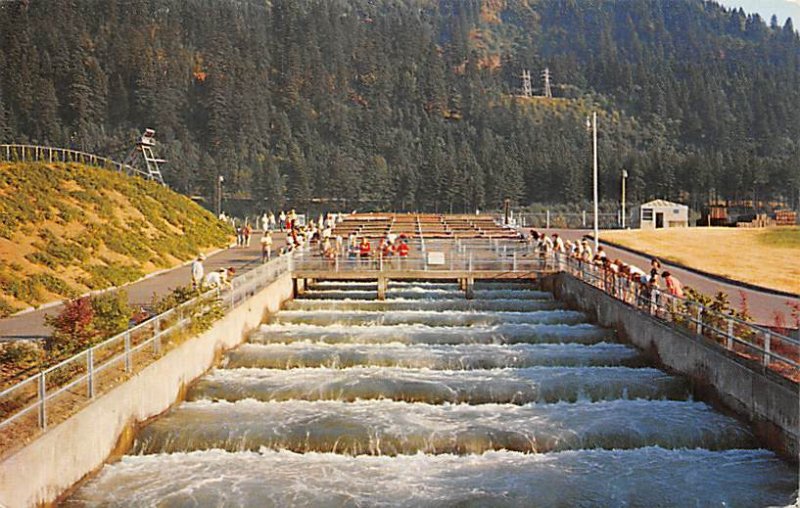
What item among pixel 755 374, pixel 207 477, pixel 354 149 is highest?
pixel 354 149

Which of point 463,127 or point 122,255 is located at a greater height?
point 463,127

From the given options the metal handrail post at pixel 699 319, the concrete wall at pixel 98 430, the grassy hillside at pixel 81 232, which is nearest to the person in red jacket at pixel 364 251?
the grassy hillside at pixel 81 232

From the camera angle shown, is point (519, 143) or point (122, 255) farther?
point (519, 143)

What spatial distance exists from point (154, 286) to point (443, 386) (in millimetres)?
15738

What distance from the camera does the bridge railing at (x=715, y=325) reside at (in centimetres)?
1488

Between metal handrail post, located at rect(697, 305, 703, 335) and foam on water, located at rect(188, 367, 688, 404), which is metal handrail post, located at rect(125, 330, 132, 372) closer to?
foam on water, located at rect(188, 367, 688, 404)

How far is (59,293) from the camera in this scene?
27250 mm

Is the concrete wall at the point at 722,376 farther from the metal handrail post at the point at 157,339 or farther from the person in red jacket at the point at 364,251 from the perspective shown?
the person in red jacket at the point at 364,251

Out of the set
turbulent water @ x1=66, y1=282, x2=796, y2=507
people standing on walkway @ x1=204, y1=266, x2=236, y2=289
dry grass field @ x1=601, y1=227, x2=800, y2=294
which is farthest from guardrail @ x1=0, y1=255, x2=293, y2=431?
dry grass field @ x1=601, y1=227, x2=800, y2=294

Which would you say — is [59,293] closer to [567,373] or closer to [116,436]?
[116,436]

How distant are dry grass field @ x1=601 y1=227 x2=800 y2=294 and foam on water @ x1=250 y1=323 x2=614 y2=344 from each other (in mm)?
9550

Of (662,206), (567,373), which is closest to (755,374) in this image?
(567,373)

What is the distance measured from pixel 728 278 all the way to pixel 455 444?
22291mm

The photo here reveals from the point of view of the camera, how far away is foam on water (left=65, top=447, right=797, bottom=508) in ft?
41.3
